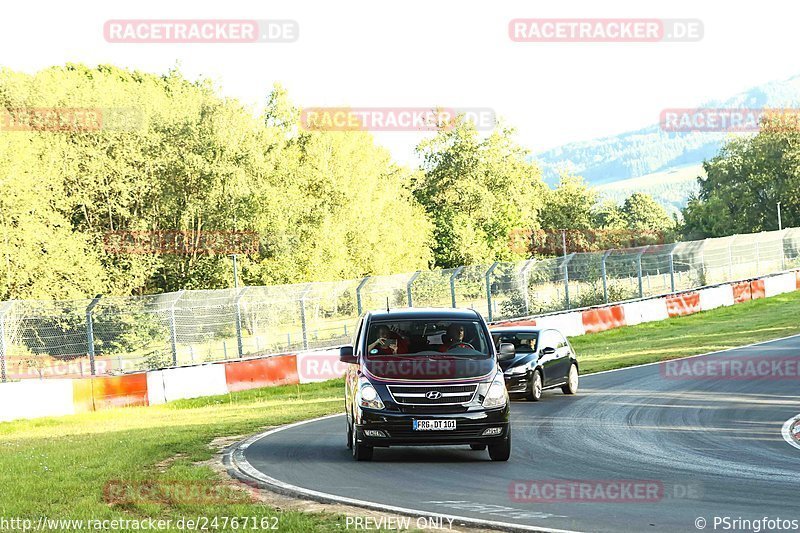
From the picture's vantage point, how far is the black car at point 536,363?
20.0 meters

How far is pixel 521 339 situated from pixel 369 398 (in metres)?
8.64

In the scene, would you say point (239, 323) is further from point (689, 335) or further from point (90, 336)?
point (689, 335)

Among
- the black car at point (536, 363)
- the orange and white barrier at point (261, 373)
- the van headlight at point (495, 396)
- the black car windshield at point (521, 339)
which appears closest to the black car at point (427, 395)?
the van headlight at point (495, 396)

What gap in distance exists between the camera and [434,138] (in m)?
97.2

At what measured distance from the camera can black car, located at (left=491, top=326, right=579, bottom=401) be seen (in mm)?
20047

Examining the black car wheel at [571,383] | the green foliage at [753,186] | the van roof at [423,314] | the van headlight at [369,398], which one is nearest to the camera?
the van headlight at [369,398]

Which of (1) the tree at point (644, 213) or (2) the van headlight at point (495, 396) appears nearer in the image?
(2) the van headlight at point (495, 396)

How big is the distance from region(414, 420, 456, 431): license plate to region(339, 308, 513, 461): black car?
0.04 feet

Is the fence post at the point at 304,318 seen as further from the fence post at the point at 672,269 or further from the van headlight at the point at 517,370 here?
the fence post at the point at 672,269

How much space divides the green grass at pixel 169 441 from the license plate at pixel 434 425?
2.46 metres

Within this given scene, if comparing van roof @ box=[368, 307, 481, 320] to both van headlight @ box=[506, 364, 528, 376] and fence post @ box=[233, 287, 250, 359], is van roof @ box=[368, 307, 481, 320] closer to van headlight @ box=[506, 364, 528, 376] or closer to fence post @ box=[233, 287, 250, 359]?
van headlight @ box=[506, 364, 528, 376]

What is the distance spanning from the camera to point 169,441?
15.8 m

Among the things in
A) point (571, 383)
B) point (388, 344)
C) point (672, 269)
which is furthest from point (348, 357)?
point (672, 269)

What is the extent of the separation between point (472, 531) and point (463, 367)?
4.63 meters
